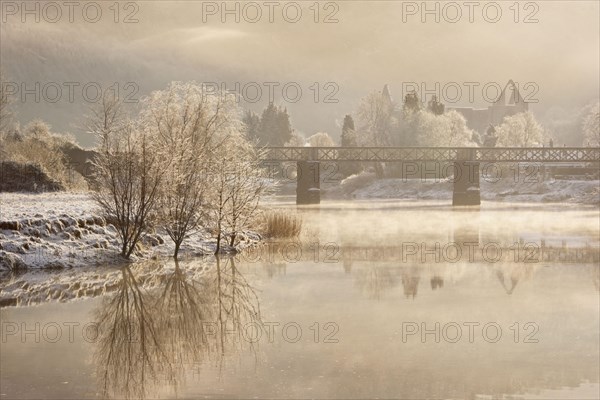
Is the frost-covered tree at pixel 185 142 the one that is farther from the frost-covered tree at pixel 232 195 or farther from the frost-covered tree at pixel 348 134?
the frost-covered tree at pixel 348 134

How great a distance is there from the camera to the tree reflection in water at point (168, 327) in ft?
40.9

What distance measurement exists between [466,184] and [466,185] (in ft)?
0.40

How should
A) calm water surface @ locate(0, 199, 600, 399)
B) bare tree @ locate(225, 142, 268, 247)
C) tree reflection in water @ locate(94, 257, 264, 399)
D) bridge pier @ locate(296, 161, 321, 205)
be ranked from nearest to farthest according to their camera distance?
calm water surface @ locate(0, 199, 600, 399) < tree reflection in water @ locate(94, 257, 264, 399) < bare tree @ locate(225, 142, 268, 247) < bridge pier @ locate(296, 161, 321, 205)

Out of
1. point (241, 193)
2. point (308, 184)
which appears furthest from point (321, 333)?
point (308, 184)

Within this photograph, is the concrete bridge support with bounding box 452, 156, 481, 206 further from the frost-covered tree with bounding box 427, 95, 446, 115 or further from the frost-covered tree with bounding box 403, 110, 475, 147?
the frost-covered tree with bounding box 427, 95, 446, 115

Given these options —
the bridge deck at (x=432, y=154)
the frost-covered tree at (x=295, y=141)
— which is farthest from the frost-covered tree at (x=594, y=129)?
the frost-covered tree at (x=295, y=141)

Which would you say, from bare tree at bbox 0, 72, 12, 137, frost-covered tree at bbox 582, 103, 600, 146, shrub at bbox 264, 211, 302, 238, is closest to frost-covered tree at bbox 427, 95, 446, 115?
frost-covered tree at bbox 582, 103, 600, 146

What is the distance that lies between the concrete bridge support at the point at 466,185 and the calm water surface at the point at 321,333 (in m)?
51.8

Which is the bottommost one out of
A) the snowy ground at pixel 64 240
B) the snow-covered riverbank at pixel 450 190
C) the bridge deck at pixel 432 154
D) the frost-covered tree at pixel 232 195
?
the snowy ground at pixel 64 240

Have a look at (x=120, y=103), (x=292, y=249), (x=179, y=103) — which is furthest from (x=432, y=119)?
(x=292, y=249)

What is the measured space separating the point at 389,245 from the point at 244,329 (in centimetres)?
1894

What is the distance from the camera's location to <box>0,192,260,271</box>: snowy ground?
957 inches

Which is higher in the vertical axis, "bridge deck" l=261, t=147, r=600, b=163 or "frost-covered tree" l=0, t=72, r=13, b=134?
"frost-covered tree" l=0, t=72, r=13, b=134

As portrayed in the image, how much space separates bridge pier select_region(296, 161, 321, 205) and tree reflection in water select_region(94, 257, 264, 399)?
55952 millimetres
